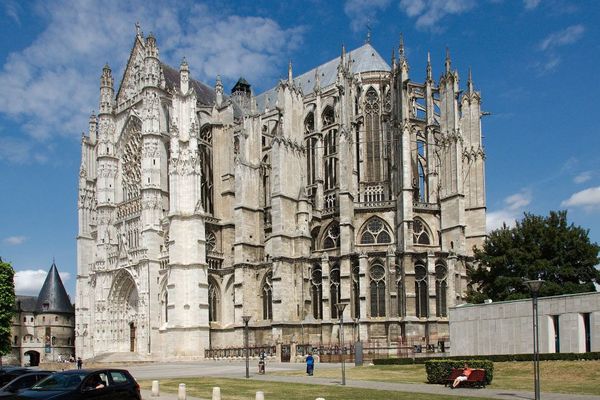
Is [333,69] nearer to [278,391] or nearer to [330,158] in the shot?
[330,158]

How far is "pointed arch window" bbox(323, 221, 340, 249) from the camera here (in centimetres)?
5553

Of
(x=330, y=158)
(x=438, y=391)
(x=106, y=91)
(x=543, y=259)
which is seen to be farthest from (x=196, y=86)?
(x=438, y=391)

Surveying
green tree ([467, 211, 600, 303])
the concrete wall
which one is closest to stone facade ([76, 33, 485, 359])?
green tree ([467, 211, 600, 303])

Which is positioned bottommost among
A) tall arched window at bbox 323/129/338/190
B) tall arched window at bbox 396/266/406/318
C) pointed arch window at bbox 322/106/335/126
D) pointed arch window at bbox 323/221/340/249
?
tall arched window at bbox 396/266/406/318

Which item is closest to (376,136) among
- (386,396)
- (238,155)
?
(238,155)

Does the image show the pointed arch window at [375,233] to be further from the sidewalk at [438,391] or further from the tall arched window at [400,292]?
the sidewalk at [438,391]

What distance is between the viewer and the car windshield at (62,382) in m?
16.4

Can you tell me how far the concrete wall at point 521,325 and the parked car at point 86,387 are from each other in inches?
819

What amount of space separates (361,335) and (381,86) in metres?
23.2

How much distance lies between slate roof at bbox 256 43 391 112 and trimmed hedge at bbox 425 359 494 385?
134 ft

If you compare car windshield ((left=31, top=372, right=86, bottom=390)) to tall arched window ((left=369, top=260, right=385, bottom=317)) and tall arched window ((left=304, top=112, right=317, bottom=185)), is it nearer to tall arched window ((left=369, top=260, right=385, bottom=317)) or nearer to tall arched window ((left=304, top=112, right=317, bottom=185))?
tall arched window ((left=369, top=260, right=385, bottom=317))

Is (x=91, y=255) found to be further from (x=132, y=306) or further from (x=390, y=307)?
(x=390, y=307)

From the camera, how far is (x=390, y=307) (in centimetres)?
5050

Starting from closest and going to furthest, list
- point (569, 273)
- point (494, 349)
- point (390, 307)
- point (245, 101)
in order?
1. point (494, 349)
2. point (569, 273)
3. point (390, 307)
4. point (245, 101)
